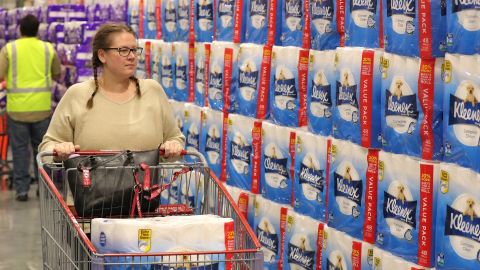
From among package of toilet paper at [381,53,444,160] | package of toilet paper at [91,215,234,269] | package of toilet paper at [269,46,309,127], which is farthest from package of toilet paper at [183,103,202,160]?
package of toilet paper at [91,215,234,269]

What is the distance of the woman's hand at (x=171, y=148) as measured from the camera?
4629 millimetres

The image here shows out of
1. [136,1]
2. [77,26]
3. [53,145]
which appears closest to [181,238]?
[53,145]

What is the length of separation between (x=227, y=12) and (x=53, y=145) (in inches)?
90.7

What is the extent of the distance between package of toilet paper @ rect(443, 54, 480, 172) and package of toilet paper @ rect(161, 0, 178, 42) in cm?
391

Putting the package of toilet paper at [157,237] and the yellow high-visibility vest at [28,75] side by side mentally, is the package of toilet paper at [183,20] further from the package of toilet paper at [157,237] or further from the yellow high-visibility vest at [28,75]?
the package of toilet paper at [157,237]

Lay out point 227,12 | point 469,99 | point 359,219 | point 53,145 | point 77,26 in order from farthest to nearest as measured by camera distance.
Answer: point 77,26, point 227,12, point 359,219, point 53,145, point 469,99

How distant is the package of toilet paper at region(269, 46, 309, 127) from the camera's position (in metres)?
5.82

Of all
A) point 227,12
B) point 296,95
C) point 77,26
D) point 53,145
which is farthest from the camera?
point 77,26

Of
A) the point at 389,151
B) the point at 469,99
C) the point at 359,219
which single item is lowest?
the point at 359,219

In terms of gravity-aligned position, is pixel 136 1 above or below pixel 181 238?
above

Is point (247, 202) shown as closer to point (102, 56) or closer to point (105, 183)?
point (102, 56)

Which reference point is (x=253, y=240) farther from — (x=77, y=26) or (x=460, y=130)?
(x=77, y=26)

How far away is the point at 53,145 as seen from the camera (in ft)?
15.6

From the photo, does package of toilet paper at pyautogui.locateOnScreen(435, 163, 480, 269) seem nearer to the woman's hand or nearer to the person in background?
the woman's hand
